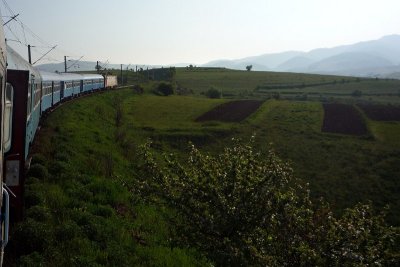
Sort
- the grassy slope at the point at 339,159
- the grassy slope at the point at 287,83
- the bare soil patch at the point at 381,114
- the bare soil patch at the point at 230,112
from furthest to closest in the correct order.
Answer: the grassy slope at the point at 287,83 → the bare soil patch at the point at 381,114 → the bare soil patch at the point at 230,112 → the grassy slope at the point at 339,159

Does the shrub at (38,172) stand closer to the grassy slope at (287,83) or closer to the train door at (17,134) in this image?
the train door at (17,134)

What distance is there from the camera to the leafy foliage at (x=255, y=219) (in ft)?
29.7

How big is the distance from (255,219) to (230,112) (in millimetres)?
46110

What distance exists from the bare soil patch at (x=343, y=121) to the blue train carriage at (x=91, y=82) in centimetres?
3338

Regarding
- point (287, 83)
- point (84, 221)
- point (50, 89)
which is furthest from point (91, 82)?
point (287, 83)

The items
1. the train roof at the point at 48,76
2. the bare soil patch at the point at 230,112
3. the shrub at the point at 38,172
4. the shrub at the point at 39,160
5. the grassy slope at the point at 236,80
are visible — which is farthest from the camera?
A: the grassy slope at the point at 236,80

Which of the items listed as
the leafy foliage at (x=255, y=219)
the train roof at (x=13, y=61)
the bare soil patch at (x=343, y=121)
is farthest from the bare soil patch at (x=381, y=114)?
the train roof at (x=13, y=61)

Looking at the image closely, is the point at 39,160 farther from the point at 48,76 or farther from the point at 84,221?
the point at 48,76

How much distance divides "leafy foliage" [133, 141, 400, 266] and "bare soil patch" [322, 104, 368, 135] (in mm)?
34610

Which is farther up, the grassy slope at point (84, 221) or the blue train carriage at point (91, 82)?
the blue train carriage at point (91, 82)

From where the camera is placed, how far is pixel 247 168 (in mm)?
11070

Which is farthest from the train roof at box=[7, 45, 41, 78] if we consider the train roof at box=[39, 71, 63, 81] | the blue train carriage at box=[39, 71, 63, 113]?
the blue train carriage at box=[39, 71, 63, 113]

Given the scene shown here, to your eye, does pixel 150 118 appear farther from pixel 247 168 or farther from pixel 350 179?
pixel 247 168

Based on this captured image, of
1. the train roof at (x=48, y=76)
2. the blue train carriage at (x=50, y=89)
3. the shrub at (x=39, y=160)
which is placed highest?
the train roof at (x=48, y=76)
